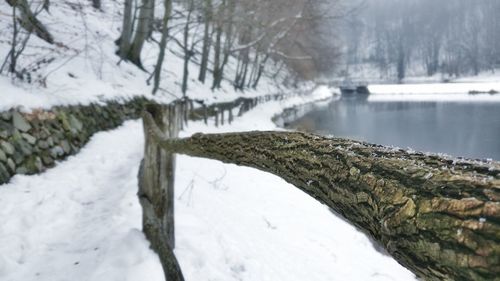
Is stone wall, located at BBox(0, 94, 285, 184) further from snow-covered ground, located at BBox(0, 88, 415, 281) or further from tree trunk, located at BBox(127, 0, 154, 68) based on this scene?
tree trunk, located at BBox(127, 0, 154, 68)

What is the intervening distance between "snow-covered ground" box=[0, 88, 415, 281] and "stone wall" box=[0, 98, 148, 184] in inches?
8.5

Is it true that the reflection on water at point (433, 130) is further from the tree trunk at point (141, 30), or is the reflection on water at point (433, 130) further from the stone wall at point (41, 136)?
the stone wall at point (41, 136)

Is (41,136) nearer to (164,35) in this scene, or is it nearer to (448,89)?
(164,35)

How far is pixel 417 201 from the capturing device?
0.91m

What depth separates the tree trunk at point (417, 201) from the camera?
0.75 metres

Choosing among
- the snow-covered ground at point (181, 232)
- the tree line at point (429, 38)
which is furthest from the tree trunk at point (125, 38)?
the tree line at point (429, 38)

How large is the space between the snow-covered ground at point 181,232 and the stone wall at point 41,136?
217 mm

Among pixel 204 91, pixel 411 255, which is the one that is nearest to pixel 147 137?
pixel 411 255

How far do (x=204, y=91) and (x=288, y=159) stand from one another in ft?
70.6

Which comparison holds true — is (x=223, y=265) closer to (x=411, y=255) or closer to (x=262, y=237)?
(x=262, y=237)

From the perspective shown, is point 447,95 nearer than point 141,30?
No

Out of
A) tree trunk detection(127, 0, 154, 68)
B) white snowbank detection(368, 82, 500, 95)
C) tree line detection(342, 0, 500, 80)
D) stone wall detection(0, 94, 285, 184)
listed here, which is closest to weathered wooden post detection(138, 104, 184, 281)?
stone wall detection(0, 94, 285, 184)

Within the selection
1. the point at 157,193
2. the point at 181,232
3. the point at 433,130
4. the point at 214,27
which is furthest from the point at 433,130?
the point at 157,193

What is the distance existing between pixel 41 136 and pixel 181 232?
3.42m
